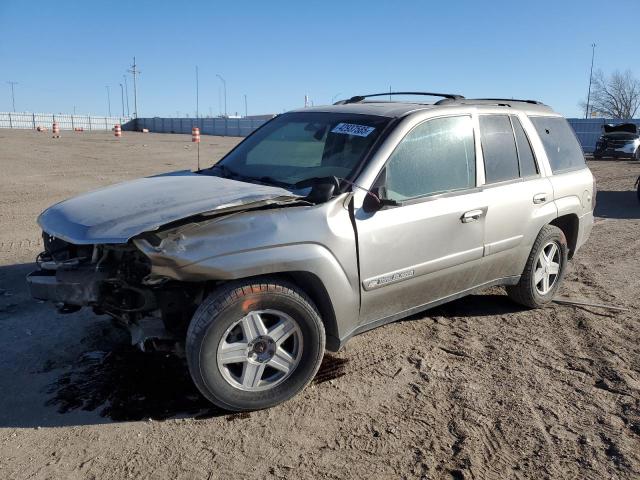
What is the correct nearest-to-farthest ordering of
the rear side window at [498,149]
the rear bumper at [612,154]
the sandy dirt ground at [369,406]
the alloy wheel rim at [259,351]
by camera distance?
the sandy dirt ground at [369,406], the alloy wheel rim at [259,351], the rear side window at [498,149], the rear bumper at [612,154]

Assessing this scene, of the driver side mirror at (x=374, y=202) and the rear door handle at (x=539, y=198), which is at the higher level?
the driver side mirror at (x=374, y=202)

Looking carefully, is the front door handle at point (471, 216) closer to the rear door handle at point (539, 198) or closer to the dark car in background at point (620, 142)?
the rear door handle at point (539, 198)

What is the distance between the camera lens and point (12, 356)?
3875 mm

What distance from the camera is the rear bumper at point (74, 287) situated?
3152 millimetres


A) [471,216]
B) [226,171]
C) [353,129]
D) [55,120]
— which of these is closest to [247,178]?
[226,171]

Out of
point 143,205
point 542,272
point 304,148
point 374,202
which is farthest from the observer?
point 542,272

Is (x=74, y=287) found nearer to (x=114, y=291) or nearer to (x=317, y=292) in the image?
(x=114, y=291)

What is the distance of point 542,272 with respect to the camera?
503cm

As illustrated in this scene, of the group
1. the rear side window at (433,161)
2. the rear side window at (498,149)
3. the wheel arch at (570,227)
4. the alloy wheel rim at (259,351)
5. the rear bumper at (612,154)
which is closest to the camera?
the alloy wheel rim at (259,351)

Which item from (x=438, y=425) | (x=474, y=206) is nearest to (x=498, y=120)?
(x=474, y=206)

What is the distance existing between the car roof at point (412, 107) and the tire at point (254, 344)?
159 cm

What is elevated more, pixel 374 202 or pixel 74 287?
pixel 374 202

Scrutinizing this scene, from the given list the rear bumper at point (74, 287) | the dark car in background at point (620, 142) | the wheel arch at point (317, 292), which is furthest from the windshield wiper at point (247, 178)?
the dark car in background at point (620, 142)

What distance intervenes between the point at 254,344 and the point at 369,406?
32.0 inches
